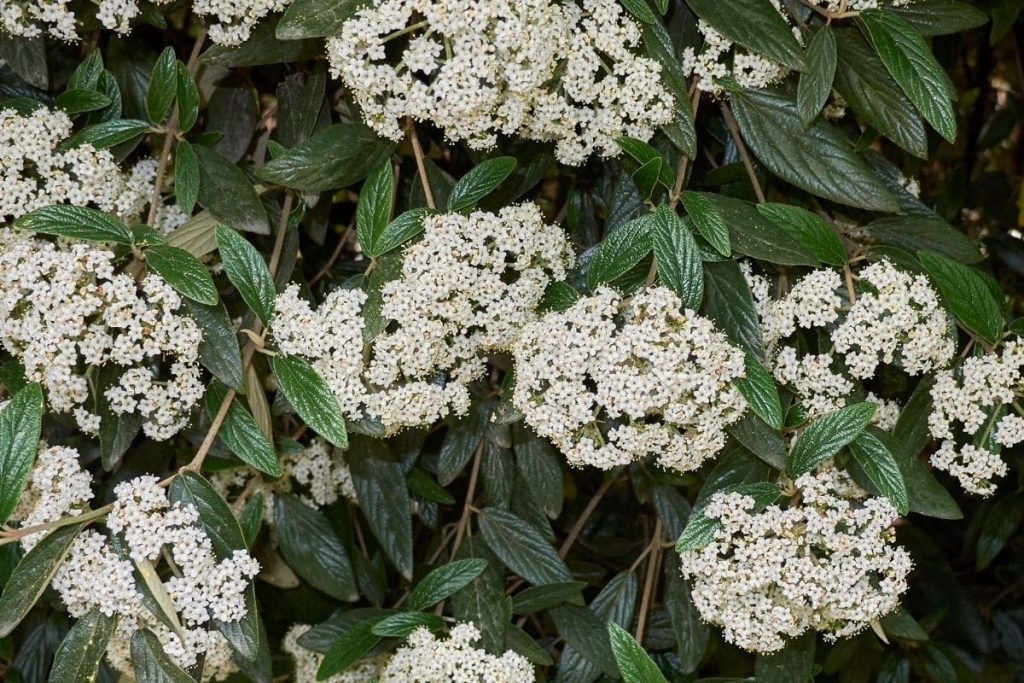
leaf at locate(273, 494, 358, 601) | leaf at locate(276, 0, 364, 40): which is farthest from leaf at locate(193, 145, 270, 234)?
leaf at locate(273, 494, 358, 601)

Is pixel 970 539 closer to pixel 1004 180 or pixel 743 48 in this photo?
pixel 1004 180

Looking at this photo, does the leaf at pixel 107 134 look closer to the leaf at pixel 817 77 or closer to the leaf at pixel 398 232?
the leaf at pixel 398 232

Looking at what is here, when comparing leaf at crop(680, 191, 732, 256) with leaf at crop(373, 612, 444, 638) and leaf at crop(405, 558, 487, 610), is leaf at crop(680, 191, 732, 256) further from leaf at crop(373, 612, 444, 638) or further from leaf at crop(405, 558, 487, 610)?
leaf at crop(373, 612, 444, 638)

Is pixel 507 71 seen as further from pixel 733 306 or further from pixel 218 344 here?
pixel 218 344

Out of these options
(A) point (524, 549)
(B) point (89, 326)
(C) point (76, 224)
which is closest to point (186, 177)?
(C) point (76, 224)

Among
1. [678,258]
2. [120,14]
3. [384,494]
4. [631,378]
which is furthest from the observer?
[384,494]

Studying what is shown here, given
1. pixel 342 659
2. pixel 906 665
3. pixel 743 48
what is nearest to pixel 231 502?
pixel 342 659

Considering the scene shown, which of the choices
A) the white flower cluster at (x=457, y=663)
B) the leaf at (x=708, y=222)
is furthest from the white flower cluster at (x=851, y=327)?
the white flower cluster at (x=457, y=663)
